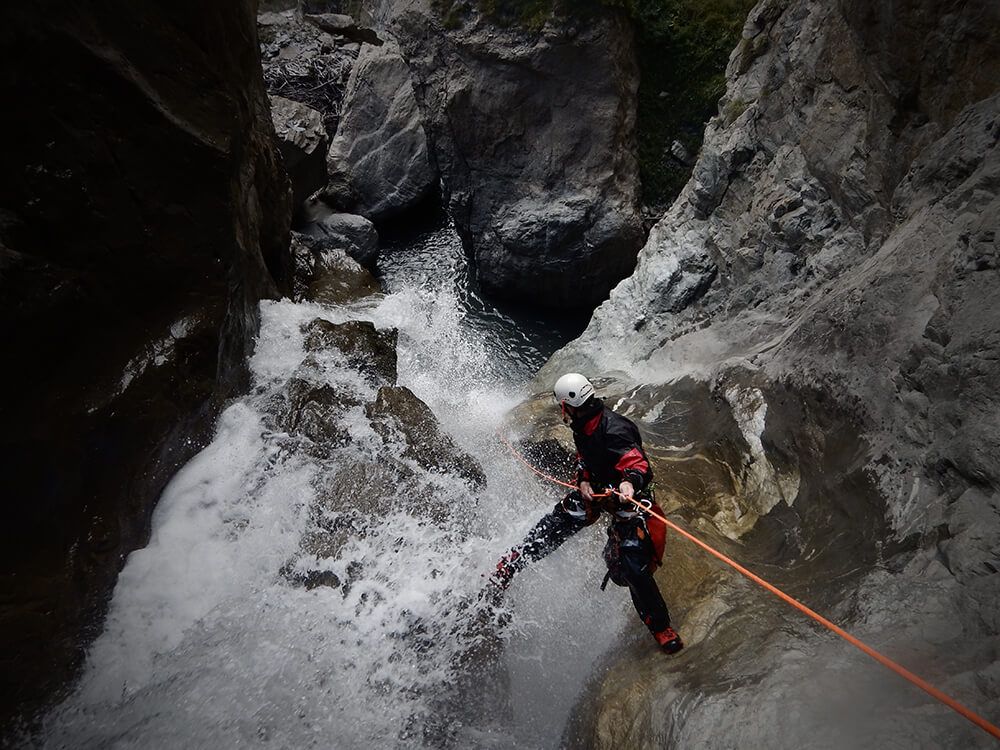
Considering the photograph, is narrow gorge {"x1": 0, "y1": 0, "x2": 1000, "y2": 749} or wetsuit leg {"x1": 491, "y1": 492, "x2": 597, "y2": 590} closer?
narrow gorge {"x1": 0, "y1": 0, "x2": 1000, "y2": 749}

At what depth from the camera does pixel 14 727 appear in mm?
3783

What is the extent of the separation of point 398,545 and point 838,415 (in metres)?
4.22

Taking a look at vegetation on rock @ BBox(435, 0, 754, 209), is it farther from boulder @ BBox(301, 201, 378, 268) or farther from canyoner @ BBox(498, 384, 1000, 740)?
canyoner @ BBox(498, 384, 1000, 740)

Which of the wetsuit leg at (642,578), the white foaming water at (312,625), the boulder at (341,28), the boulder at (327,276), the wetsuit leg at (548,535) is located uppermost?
the boulder at (341,28)

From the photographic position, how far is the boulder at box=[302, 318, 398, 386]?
8.02 m

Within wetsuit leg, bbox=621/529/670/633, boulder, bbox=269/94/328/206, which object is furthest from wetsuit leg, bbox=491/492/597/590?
boulder, bbox=269/94/328/206

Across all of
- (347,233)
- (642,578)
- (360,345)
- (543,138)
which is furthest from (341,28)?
(642,578)

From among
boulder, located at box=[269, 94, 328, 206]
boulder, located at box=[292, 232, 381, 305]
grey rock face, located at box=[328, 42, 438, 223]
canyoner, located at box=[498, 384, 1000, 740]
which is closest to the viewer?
canyoner, located at box=[498, 384, 1000, 740]

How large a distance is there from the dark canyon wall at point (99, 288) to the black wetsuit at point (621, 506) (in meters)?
3.94

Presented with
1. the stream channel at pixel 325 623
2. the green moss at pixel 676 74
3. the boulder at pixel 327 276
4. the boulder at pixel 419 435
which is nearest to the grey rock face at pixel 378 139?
the boulder at pixel 327 276

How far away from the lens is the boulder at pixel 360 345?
8.02m

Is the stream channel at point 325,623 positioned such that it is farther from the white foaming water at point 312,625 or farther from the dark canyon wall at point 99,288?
the dark canyon wall at point 99,288

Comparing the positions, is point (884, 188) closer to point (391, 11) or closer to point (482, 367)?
point (482, 367)

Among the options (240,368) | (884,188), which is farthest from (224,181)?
(884,188)
